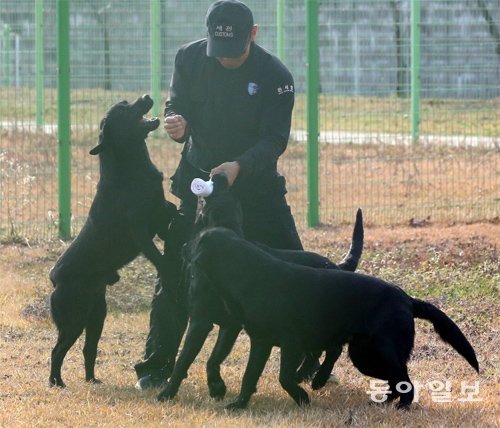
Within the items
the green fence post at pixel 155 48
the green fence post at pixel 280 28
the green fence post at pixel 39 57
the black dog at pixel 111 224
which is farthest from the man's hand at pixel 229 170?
the green fence post at pixel 280 28

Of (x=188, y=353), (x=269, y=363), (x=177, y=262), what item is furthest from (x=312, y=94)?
(x=188, y=353)

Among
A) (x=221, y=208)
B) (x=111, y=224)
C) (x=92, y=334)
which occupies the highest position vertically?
(x=221, y=208)

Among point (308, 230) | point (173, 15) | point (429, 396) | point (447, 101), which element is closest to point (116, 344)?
point (429, 396)

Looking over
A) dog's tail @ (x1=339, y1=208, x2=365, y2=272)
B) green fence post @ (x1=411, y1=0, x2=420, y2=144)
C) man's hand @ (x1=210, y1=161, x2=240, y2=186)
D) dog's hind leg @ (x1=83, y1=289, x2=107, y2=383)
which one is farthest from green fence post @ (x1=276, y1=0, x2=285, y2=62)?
man's hand @ (x1=210, y1=161, x2=240, y2=186)

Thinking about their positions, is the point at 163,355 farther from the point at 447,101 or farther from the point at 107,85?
the point at 447,101

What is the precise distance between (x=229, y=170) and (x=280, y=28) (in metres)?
6.83

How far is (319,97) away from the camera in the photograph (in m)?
12.4

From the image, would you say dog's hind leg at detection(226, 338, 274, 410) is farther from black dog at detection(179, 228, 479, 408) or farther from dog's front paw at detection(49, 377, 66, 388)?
dog's front paw at detection(49, 377, 66, 388)

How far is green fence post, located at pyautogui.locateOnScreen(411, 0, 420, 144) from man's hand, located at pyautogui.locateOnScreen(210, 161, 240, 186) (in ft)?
25.8

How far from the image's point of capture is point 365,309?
18.2 feet

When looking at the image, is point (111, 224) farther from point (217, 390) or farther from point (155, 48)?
point (155, 48)

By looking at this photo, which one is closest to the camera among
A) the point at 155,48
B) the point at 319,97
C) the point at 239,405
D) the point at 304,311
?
the point at 304,311

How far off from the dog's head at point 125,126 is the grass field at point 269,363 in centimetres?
136

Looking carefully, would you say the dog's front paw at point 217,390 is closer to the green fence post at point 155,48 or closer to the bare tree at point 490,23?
the green fence post at point 155,48
